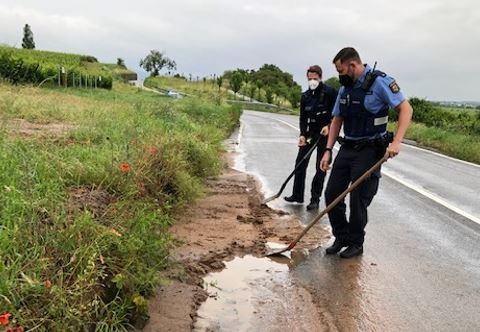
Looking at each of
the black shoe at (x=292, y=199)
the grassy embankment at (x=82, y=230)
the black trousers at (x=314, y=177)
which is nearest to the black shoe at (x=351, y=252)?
the grassy embankment at (x=82, y=230)

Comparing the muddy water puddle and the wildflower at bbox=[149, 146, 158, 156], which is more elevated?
the wildflower at bbox=[149, 146, 158, 156]

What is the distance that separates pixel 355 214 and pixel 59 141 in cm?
377

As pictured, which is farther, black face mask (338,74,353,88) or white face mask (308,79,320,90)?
white face mask (308,79,320,90)

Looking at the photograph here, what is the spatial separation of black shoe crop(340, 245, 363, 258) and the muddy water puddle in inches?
16.8

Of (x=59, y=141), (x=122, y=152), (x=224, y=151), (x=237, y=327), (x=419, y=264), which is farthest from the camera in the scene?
(x=224, y=151)

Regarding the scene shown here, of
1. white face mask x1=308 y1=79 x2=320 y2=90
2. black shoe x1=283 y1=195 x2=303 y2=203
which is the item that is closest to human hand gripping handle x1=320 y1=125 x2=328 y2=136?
white face mask x1=308 y1=79 x2=320 y2=90

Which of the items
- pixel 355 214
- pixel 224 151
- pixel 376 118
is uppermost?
pixel 376 118

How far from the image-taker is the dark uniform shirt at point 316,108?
734 cm

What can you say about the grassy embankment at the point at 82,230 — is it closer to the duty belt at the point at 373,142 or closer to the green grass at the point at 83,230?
the green grass at the point at 83,230

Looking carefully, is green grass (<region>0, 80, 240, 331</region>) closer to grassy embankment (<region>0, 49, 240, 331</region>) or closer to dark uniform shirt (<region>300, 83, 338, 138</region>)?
grassy embankment (<region>0, 49, 240, 331</region>)

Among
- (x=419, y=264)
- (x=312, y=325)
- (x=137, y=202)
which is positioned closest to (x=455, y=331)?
(x=312, y=325)

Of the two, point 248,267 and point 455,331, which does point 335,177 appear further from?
point 455,331

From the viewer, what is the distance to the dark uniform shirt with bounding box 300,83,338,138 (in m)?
7.34

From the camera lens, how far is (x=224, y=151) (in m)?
14.0
